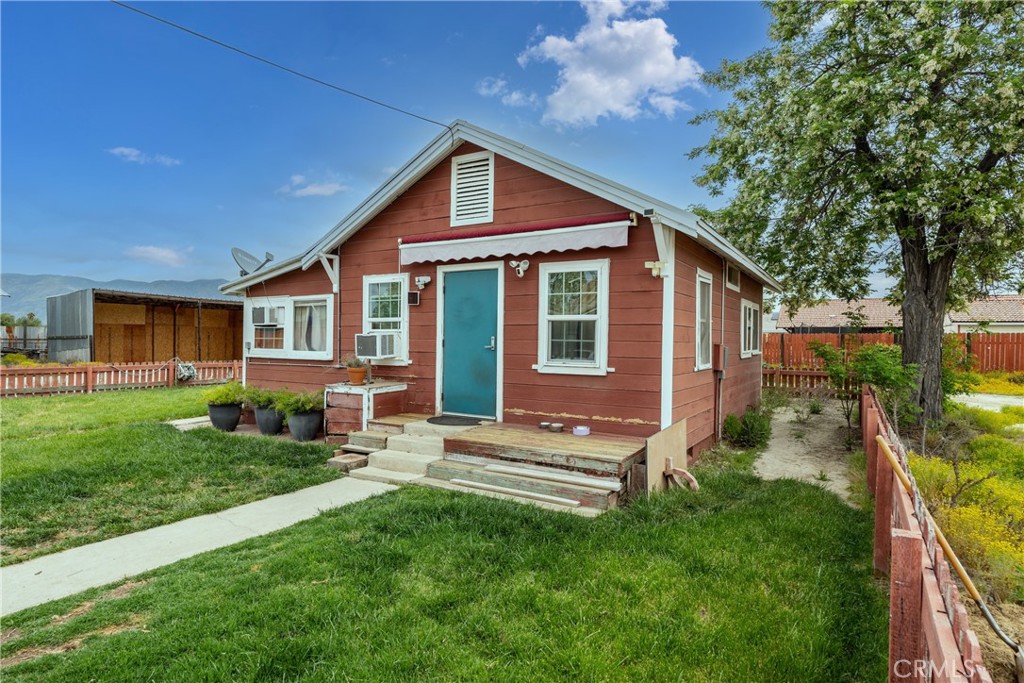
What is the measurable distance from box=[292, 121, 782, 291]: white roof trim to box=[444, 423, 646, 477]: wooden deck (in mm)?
2419

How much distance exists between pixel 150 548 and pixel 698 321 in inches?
251

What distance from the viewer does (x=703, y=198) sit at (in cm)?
1327

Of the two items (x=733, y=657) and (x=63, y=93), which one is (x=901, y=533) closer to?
(x=733, y=657)

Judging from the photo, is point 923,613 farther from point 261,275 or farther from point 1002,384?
point 1002,384

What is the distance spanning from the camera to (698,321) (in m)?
6.77

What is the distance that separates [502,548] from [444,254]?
431cm

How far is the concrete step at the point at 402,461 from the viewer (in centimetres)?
571

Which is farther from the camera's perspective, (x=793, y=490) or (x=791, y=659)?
(x=793, y=490)

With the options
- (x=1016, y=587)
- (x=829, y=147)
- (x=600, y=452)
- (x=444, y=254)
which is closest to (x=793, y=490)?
(x=600, y=452)

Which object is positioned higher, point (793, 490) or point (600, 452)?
point (600, 452)

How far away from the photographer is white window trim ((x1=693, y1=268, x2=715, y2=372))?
6629mm
